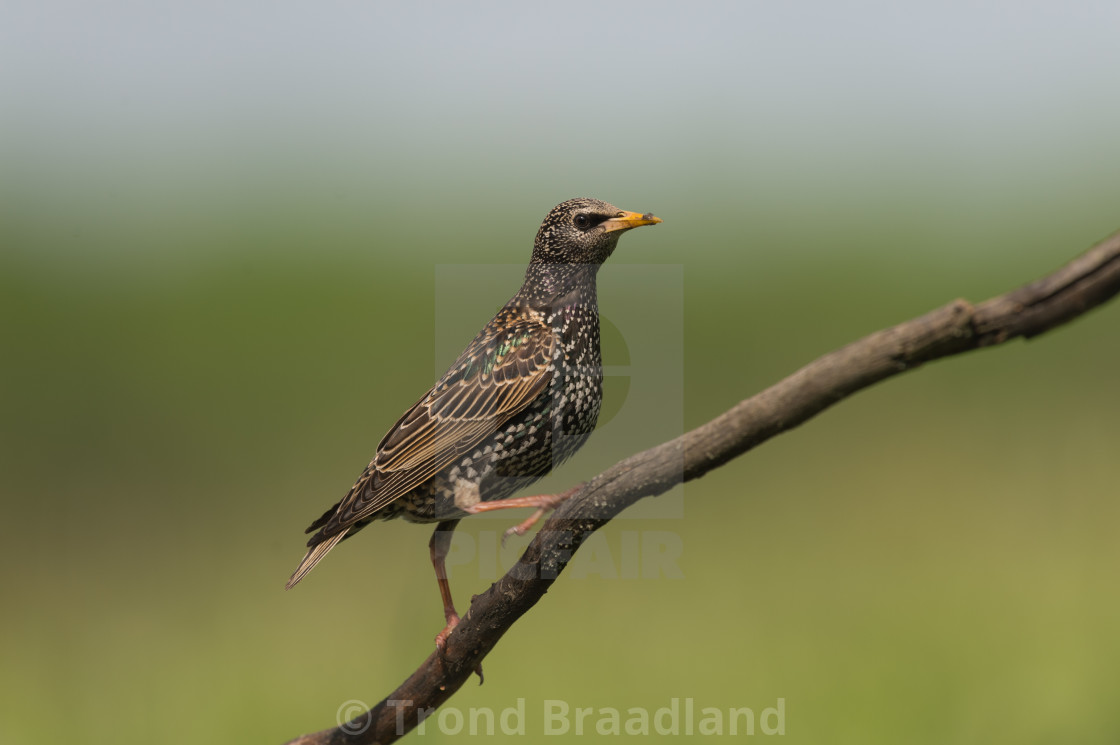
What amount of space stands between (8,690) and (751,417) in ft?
33.9

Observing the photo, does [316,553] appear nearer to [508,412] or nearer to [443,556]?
[443,556]

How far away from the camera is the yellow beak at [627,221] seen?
5.36m

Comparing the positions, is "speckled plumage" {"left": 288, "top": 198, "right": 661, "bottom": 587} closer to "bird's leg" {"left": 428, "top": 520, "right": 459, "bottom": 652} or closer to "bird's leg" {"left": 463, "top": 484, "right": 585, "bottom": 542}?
"bird's leg" {"left": 428, "top": 520, "right": 459, "bottom": 652}

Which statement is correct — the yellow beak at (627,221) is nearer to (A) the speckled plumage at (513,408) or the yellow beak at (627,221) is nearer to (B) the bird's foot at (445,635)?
(A) the speckled plumage at (513,408)

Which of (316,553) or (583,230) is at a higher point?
(583,230)

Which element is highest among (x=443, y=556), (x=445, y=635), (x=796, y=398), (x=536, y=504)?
(x=796, y=398)

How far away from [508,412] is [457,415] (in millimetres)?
323

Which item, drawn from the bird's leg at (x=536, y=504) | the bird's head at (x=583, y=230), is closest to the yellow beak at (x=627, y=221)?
the bird's head at (x=583, y=230)

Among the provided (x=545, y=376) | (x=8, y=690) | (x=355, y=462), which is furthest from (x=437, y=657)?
(x=355, y=462)

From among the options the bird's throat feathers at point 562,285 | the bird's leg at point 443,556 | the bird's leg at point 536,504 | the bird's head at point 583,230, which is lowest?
the bird's leg at point 443,556

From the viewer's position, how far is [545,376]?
5859mm

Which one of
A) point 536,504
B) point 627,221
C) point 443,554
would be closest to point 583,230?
point 627,221

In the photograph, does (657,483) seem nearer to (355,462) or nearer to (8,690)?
(8,690)

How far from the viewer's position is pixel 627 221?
18.0 ft
